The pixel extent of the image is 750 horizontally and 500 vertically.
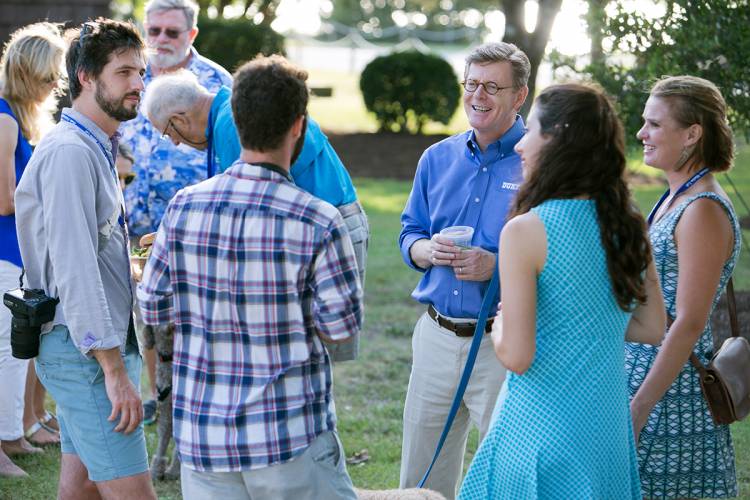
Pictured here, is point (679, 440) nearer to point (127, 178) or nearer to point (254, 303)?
point (254, 303)

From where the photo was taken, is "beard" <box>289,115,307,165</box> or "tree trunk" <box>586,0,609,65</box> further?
"tree trunk" <box>586,0,609,65</box>

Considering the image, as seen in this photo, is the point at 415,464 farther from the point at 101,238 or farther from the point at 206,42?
the point at 206,42

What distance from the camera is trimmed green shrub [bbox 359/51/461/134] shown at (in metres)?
20.7

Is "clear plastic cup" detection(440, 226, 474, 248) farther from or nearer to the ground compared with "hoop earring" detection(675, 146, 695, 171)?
nearer to the ground

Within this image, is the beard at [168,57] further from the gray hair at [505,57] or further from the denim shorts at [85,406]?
the denim shorts at [85,406]

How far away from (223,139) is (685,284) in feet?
6.16

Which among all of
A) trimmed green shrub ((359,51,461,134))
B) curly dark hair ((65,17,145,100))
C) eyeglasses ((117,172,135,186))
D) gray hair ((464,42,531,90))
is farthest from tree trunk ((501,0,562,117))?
curly dark hair ((65,17,145,100))

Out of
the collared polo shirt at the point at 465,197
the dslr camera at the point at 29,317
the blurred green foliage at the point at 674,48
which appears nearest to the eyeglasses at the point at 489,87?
the collared polo shirt at the point at 465,197

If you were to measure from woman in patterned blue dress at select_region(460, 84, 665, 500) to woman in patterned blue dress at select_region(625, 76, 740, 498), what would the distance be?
0.60 meters

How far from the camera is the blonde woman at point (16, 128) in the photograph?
4.86 m

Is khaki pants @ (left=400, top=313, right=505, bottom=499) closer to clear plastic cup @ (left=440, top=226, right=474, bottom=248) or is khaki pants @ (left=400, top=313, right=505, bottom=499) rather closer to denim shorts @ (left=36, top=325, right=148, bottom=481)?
clear plastic cup @ (left=440, top=226, right=474, bottom=248)

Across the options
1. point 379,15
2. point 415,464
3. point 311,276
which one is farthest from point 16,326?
point 379,15

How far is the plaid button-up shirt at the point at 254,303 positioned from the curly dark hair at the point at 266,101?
0.09m

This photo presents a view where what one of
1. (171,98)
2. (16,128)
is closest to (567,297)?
(171,98)
